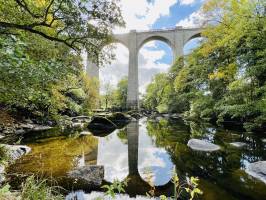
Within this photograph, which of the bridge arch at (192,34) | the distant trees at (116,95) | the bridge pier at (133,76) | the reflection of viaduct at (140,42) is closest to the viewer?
the bridge pier at (133,76)

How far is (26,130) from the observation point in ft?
45.6

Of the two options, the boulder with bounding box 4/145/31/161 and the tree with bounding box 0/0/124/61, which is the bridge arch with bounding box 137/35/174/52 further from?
the boulder with bounding box 4/145/31/161

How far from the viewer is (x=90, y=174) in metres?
5.58

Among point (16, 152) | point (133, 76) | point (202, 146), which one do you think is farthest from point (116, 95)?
point (16, 152)

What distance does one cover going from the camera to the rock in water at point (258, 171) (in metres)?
5.50

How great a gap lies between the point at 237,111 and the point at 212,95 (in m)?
6.55

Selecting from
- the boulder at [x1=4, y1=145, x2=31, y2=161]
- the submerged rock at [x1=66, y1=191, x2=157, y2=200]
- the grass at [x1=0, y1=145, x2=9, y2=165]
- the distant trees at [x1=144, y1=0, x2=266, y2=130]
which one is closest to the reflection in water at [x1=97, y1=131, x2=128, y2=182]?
the submerged rock at [x1=66, y1=191, x2=157, y2=200]

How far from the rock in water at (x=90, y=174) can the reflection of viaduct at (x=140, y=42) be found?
1538 inches

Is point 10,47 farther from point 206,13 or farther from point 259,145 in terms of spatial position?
point 206,13

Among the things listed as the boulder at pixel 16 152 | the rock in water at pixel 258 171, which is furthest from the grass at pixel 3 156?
the rock in water at pixel 258 171

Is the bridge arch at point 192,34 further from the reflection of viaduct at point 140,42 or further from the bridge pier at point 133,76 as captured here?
the bridge pier at point 133,76

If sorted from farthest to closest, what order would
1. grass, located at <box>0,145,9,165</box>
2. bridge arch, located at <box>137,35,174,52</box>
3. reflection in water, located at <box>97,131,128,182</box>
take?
bridge arch, located at <box>137,35,174,52</box> → reflection in water, located at <box>97,131,128,182</box> → grass, located at <box>0,145,9,165</box>

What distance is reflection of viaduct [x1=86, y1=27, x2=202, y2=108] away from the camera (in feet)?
147

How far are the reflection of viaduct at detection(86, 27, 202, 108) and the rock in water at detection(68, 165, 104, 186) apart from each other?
128 feet
